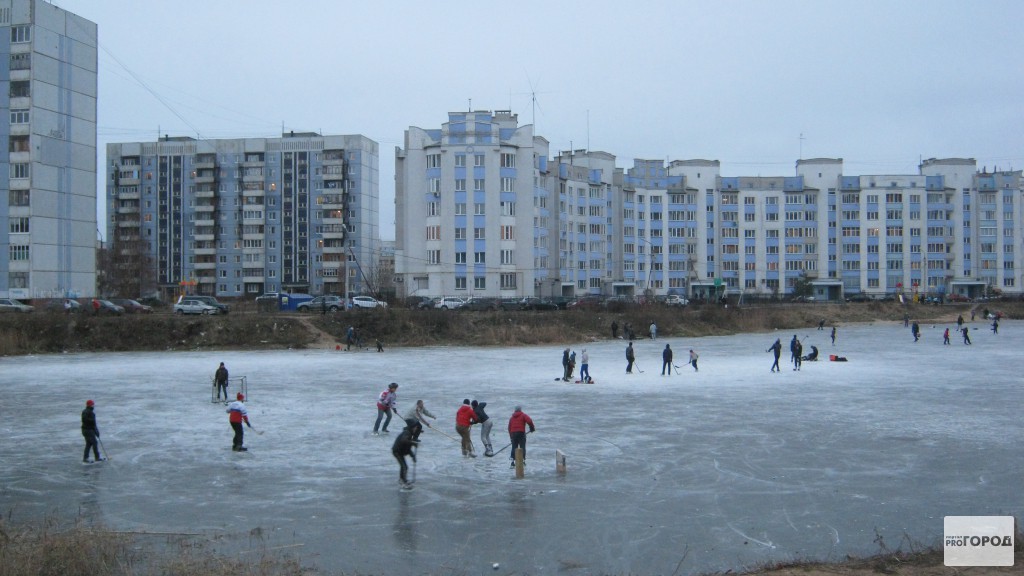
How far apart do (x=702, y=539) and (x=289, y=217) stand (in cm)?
10561

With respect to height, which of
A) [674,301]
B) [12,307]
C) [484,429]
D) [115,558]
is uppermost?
[674,301]

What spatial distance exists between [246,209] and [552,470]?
3990 inches

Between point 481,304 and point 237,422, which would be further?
point 481,304

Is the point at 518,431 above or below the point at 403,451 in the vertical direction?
above

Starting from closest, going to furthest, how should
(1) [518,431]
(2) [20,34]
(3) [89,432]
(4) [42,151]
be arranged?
(1) [518,431]
(3) [89,432]
(2) [20,34]
(4) [42,151]

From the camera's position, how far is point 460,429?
1783 cm

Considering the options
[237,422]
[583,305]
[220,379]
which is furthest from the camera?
[583,305]

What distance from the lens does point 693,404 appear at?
83.7 feet

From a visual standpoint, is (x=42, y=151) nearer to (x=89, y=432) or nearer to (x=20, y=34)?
(x=20, y=34)

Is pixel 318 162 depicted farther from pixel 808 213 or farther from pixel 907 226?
pixel 907 226

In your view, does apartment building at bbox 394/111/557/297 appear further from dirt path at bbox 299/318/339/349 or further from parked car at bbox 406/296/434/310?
dirt path at bbox 299/318/339/349

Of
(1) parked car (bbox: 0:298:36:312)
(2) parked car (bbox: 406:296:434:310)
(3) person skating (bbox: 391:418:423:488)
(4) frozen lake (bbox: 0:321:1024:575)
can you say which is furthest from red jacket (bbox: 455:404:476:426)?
(1) parked car (bbox: 0:298:36:312)

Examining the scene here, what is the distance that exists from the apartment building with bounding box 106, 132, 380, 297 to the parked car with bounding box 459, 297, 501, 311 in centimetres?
4101

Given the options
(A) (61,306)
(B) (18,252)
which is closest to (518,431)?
(A) (61,306)
